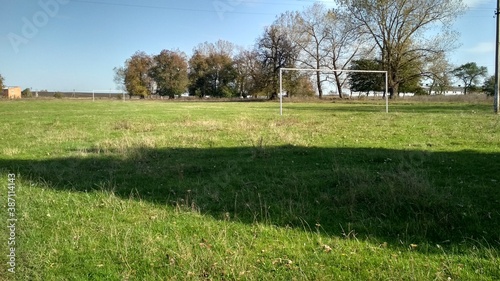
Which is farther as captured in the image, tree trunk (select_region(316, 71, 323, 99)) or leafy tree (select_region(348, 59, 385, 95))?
tree trunk (select_region(316, 71, 323, 99))

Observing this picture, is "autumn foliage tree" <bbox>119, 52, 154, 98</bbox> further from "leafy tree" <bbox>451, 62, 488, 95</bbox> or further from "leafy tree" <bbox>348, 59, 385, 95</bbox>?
"leafy tree" <bbox>451, 62, 488, 95</bbox>

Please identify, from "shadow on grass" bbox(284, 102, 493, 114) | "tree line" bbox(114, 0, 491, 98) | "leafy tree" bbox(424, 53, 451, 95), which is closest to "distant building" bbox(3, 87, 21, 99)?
"tree line" bbox(114, 0, 491, 98)

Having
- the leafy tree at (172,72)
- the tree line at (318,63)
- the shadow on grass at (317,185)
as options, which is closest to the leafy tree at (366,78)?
the tree line at (318,63)

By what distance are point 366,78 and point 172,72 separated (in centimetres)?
5046

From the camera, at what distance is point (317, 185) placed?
20.8 feet

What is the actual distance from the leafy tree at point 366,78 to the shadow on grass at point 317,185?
2134 inches

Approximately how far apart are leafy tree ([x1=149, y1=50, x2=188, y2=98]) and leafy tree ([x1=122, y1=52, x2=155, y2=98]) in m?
4.17

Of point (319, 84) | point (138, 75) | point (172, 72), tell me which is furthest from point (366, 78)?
point (138, 75)

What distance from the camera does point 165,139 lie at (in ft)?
41.9

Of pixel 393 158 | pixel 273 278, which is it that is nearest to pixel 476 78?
pixel 393 158

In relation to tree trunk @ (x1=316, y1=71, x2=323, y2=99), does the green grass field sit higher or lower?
lower

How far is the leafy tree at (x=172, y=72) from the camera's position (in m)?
95.9

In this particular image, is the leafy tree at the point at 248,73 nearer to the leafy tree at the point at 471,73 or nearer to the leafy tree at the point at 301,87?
the leafy tree at the point at 301,87

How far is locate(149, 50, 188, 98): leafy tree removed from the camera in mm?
95875
